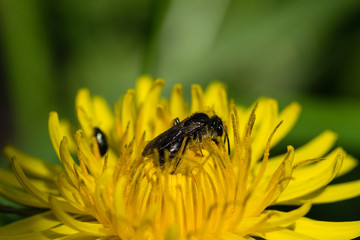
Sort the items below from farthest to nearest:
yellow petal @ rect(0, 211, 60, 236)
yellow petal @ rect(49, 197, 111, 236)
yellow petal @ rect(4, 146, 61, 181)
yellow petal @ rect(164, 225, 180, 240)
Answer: yellow petal @ rect(4, 146, 61, 181)
yellow petal @ rect(0, 211, 60, 236)
yellow petal @ rect(49, 197, 111, 236)
yellow petal @ rect(164, 225, 180, 240)

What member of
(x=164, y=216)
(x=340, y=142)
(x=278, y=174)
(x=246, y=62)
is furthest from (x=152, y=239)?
(x=246, y=62)

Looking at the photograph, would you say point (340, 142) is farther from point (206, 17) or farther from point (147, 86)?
point (206, 17)

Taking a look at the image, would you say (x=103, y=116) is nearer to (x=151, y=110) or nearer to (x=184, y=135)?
(x=151, y=110)

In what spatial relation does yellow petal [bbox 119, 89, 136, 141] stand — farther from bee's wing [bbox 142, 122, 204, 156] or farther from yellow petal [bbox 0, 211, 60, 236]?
yellow petal [bbox 0, 211, 60, 236]

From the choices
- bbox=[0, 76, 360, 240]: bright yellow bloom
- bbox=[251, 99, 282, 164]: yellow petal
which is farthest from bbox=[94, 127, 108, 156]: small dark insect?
bbox=[251, 99, 282, 164]: yellow petal

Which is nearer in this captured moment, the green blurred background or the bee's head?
the bee's head

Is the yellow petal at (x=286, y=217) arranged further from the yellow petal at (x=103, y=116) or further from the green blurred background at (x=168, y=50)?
the green blurred background at (x=168, y=50)

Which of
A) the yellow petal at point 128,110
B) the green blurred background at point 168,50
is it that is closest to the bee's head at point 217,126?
the yellow petal at point 128,110
